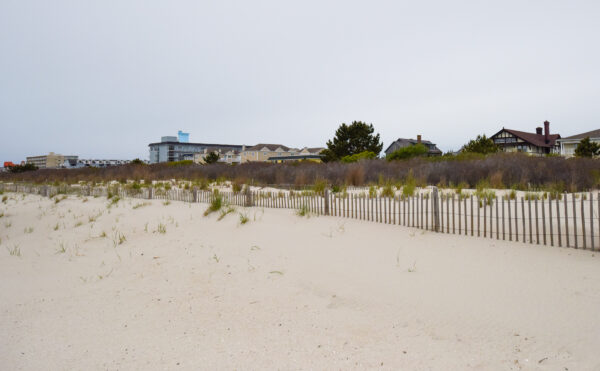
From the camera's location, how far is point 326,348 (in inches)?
137

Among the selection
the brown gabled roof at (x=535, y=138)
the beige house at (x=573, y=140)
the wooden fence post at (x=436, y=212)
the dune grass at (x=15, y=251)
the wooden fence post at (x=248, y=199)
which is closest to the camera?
the wooden fence post at (x=436, y=212)

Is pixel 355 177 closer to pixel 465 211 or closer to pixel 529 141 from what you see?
pixel 465 211

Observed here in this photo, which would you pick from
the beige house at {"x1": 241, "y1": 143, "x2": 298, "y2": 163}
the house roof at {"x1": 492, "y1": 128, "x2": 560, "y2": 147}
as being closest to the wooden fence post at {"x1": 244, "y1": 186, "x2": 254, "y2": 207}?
the house roof at {"x1": 492, "y1": 128, "x2": 560, "y2": 147}

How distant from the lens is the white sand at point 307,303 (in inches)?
133

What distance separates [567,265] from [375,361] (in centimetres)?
389

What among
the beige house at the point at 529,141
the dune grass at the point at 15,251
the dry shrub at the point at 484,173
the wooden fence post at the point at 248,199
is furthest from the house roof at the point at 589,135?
the dune grass at the point at 15,251

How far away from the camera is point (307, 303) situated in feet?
14.9

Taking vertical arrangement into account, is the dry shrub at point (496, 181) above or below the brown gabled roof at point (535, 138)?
below

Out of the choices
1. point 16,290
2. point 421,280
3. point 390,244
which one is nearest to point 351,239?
point 390,244

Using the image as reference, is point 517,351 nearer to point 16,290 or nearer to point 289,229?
point 289,229

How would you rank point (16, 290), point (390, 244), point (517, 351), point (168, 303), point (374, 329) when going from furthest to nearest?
point (390, 244) < point (16, 290) < point (168, 303) < point (374, 329) < point (517, 351)

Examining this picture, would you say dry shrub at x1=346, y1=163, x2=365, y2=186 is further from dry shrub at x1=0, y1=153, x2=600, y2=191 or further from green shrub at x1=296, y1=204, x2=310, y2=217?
green shrub at x1=296, y1=204, x2=310, y2=217

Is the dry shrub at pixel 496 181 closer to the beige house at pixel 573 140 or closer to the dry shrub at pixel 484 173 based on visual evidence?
the dry shrub at pixel 484 173

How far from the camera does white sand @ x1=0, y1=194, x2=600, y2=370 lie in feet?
11.1
